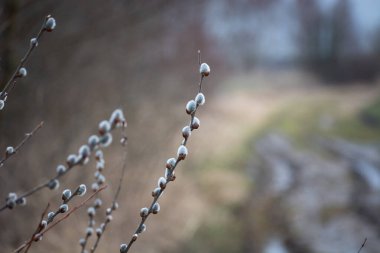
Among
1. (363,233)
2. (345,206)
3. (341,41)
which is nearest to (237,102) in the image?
(341,41)

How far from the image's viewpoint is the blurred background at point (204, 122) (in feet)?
13.0

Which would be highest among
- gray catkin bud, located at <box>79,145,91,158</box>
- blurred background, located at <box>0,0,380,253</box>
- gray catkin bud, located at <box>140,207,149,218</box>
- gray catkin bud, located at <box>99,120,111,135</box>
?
blurred background, located at <box>0,0,380,253</box>

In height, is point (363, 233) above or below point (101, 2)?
below

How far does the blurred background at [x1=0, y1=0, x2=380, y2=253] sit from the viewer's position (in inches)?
156

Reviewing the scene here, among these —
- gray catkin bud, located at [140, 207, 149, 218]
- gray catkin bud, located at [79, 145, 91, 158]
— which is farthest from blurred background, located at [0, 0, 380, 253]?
gray catkin bud, located at [79, 145, 91, 158]

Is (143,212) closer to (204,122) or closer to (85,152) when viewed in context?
(85,152)

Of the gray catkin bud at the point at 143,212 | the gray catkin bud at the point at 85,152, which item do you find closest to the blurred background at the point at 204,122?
the gray catkin bud at the point at 143,212

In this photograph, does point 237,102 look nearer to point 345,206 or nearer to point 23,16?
point 345,206

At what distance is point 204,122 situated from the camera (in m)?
10.8

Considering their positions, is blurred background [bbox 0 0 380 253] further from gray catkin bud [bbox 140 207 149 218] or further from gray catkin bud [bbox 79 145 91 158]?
gray catkin bud [bbox 79 145 91 158]

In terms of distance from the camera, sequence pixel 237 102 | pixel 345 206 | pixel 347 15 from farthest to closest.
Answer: pixel 237 102 < pixel 347 15 < pixel 345 206

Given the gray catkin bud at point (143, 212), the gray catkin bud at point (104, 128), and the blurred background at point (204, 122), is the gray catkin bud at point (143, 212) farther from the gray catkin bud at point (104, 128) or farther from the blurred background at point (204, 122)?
the blurred background at point (204, 122)

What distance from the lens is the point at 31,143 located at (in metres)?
4.16

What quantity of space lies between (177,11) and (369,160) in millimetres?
4741
